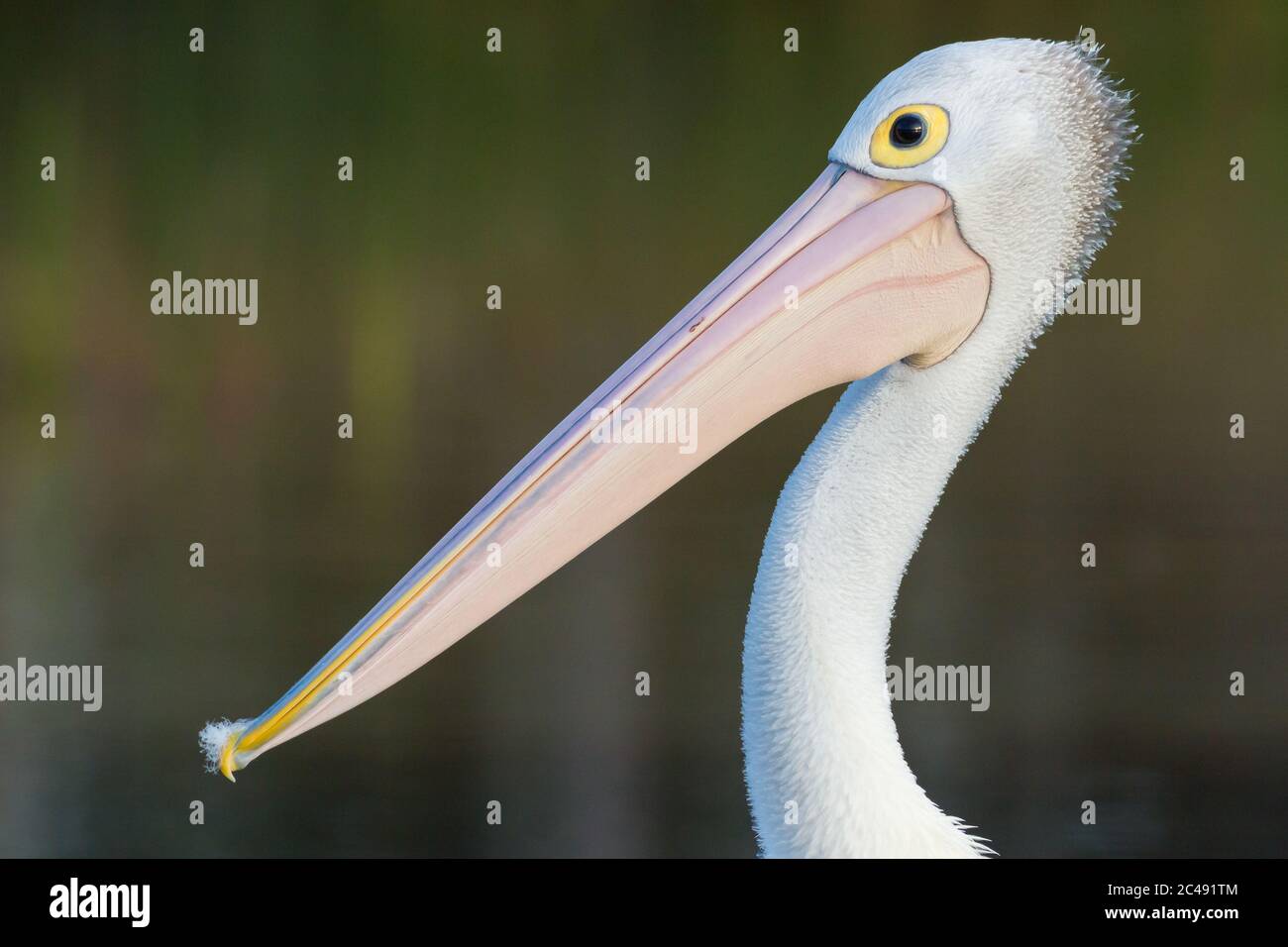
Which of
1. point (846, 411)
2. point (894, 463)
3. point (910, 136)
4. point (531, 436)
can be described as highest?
point (531, 436)

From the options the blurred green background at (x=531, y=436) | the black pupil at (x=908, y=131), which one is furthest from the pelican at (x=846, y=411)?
the blurred green background at (x=531, y=436)

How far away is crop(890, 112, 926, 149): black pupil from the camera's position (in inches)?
104

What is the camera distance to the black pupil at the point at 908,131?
104 inches

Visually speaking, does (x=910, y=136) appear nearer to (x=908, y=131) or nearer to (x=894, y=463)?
(x=908, y=131)

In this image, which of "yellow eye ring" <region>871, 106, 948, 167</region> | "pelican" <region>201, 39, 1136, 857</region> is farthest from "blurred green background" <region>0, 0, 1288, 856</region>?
"yellow eye ring" <region>871, 106, 948, 167</region>

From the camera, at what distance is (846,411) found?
271 centimetres

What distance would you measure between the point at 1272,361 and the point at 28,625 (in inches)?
352

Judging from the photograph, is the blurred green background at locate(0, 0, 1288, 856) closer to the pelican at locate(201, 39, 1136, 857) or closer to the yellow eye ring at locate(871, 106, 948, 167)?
the pelican at locate(201, 39, 1136, 857)

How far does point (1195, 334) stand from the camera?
12641mm

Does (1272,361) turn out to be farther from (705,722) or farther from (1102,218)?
(1102,218)

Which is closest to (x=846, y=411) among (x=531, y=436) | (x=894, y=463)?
(x=894, y=463)

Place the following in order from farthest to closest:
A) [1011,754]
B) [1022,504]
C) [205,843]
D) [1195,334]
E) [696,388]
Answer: [1195,334] < [1022,504] < [1011,754] < [205,843] < [696,388]

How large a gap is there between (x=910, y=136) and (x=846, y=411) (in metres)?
0.51

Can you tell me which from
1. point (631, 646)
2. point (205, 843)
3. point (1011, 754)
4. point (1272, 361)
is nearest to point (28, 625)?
point (205, 843)
